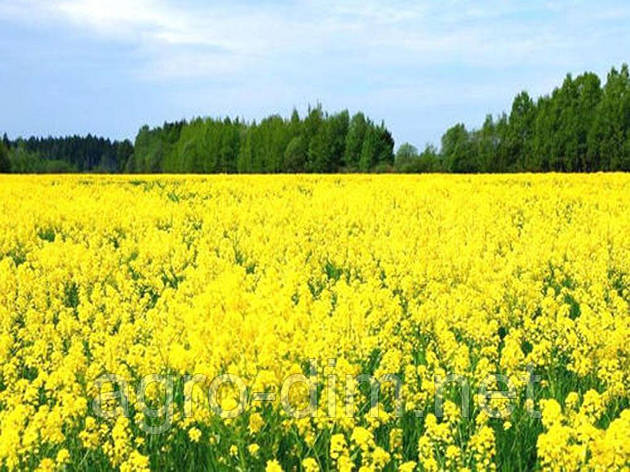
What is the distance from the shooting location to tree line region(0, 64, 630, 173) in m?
55.4

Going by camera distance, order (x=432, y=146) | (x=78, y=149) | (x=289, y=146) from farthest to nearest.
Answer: (x=78, y=149)
(x=432, y=146)
(x=289, y=146)

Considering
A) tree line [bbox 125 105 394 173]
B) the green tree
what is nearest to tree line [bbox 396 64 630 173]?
tree line [bbox 125 105 394 173]

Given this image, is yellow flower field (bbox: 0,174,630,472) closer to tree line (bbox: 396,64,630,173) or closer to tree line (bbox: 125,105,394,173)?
tree line (bbox: 396,64,630,173)

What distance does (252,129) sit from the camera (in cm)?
7812

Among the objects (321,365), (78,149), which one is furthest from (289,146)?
(78,149)

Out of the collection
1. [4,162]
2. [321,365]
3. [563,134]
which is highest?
[563,134]

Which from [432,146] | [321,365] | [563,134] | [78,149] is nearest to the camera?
[321,365]

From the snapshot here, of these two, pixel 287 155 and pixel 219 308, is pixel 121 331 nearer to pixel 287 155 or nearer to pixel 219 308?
pixel 219 308

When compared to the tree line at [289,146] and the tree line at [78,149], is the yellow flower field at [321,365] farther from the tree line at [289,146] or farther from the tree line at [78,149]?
the tree line at [78,149]

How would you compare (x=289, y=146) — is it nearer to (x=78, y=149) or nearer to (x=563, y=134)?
(x=563, y=134)

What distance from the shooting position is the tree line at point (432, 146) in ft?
182

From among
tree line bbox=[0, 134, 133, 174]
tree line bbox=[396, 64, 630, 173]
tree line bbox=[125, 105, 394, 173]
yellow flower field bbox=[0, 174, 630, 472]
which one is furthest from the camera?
tree line bbox=[0, 134, 133, 174]

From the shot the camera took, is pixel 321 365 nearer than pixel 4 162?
Yes

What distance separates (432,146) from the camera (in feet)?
259
